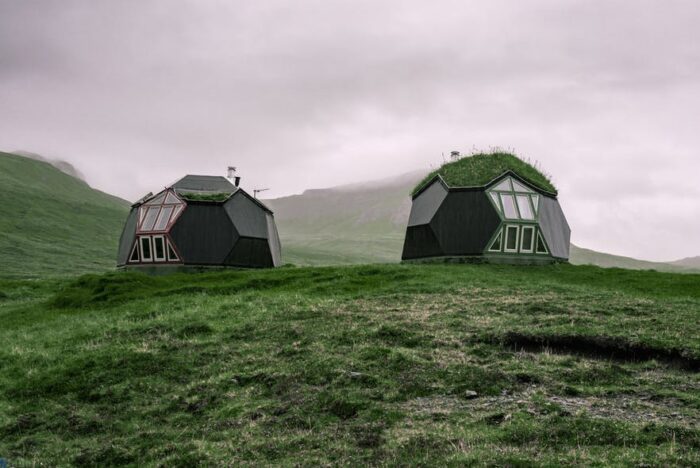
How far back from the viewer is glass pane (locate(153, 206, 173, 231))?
2156 inches

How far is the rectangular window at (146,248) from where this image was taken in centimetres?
5509

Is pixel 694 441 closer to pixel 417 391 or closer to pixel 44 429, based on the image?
pixel 417 391

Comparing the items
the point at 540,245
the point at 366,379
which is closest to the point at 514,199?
the point at 540,245

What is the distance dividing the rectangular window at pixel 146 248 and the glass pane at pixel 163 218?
1.18 meters

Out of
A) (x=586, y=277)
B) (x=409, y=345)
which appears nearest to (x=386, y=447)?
(x=409, y=345)

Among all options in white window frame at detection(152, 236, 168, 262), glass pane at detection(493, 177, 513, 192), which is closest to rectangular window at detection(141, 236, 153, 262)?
white window frame at detection(152, 236, 168, 262)

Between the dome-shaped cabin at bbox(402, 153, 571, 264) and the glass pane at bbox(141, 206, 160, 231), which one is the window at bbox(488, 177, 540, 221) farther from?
the glass pane at bbox(141, 206, 160, 231)

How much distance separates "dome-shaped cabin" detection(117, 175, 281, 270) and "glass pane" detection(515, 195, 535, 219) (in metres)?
21.2

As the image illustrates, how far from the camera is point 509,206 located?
5038cm

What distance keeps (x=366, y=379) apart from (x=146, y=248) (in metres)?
40.2

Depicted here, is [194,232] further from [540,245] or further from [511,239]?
[540,245]

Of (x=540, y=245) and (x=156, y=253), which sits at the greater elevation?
(x=540, y=245)

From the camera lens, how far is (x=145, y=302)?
3759cm

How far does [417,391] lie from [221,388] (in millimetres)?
5826
